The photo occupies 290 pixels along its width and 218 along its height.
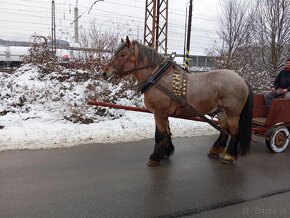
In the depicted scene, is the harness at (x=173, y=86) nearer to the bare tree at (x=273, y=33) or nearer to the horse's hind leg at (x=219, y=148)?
the horse's hind leg at (x=219, y=148)

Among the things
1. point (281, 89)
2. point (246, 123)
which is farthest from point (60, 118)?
point (281, 89)

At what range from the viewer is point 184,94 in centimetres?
478

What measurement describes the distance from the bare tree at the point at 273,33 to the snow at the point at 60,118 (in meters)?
5.91

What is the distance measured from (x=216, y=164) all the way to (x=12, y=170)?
307 centimetres

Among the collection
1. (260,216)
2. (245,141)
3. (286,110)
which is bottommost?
(260,216)

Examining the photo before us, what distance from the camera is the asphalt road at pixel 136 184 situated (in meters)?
3.50

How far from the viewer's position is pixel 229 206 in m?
3.65

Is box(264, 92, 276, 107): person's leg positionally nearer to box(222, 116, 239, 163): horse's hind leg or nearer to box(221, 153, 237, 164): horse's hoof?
box(222, 116, 239, 163): horse's hind leg

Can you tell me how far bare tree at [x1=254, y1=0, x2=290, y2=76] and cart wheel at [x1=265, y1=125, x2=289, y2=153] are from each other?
7.04m

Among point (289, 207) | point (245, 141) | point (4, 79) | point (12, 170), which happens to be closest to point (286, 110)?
point (245, 141)

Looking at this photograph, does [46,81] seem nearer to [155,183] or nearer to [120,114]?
[120,114]

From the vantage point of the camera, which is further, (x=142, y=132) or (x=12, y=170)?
(x=142, y=132)

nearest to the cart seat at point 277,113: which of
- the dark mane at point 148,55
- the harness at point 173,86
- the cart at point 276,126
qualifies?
the cart at point 276,126

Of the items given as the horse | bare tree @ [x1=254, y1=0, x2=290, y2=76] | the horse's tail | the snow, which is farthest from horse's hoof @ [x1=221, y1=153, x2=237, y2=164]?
bare tree @ [x1=254, y1=0, x2=290, y2=76]
